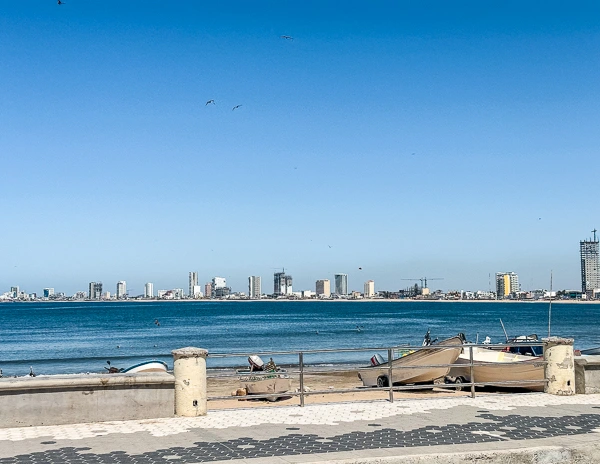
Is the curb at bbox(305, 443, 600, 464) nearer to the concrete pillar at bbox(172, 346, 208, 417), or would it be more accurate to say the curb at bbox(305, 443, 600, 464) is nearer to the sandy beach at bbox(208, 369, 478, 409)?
the concrete pillar at bbox(172, 346, 208, 417)

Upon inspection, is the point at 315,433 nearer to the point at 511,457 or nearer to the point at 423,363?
the point at 511,457

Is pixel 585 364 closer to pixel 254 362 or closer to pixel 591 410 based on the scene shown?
pixel 591 410

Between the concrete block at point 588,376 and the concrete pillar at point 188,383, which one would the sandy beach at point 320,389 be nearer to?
the concrete block at point 588,376

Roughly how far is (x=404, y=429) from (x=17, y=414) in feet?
19.6

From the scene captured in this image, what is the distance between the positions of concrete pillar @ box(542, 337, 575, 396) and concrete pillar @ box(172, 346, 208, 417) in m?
6.82

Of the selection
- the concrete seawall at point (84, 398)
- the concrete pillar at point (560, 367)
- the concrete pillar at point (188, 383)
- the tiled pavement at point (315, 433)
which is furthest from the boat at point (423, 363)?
the concrete seawall at point (84, 398)

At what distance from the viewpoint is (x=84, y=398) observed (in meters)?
11.5

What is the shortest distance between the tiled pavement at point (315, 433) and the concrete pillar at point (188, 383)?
0.26 metres

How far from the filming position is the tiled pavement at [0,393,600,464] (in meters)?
9.09

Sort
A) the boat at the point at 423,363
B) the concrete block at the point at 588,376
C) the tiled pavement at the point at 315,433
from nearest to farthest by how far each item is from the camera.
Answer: the tiled pavement at the point at 315,433, the concrete block at the point at 588,376, the boat at the point at 423,363

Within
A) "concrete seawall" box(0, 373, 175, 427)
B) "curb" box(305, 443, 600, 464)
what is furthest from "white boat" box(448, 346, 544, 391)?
"concrete seawall" box(0, 373, 175, 427)

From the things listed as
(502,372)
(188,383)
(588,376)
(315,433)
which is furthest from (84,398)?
(502,372)

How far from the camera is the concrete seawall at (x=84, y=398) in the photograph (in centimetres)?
1113

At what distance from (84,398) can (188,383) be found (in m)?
1.68
